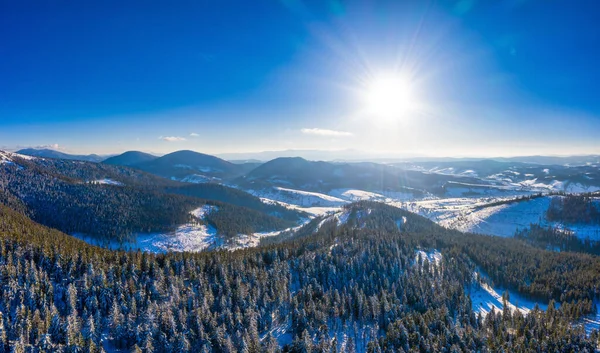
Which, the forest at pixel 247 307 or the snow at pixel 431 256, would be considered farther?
the snow at pixel 431 256

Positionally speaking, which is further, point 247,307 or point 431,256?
point 431,256

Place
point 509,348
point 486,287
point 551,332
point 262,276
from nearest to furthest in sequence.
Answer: point 509,348
point 551,332
point 262,276
point 486,287

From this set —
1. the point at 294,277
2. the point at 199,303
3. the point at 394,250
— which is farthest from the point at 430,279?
the point at 199,303

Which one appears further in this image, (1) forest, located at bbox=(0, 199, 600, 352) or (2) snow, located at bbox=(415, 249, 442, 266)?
(2) snow, located at bbox=(415, 249, 442, 266)

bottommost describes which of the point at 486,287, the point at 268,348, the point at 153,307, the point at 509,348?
the point at 486,287

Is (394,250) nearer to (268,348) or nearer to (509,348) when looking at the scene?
(509,348)

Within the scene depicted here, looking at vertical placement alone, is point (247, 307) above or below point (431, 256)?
above

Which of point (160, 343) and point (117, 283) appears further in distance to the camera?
point (117, 283)

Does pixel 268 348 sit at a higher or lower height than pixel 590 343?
higher

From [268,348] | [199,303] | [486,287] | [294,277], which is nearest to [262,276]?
[294,277]

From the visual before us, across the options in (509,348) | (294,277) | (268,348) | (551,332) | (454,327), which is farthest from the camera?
(294,277)
